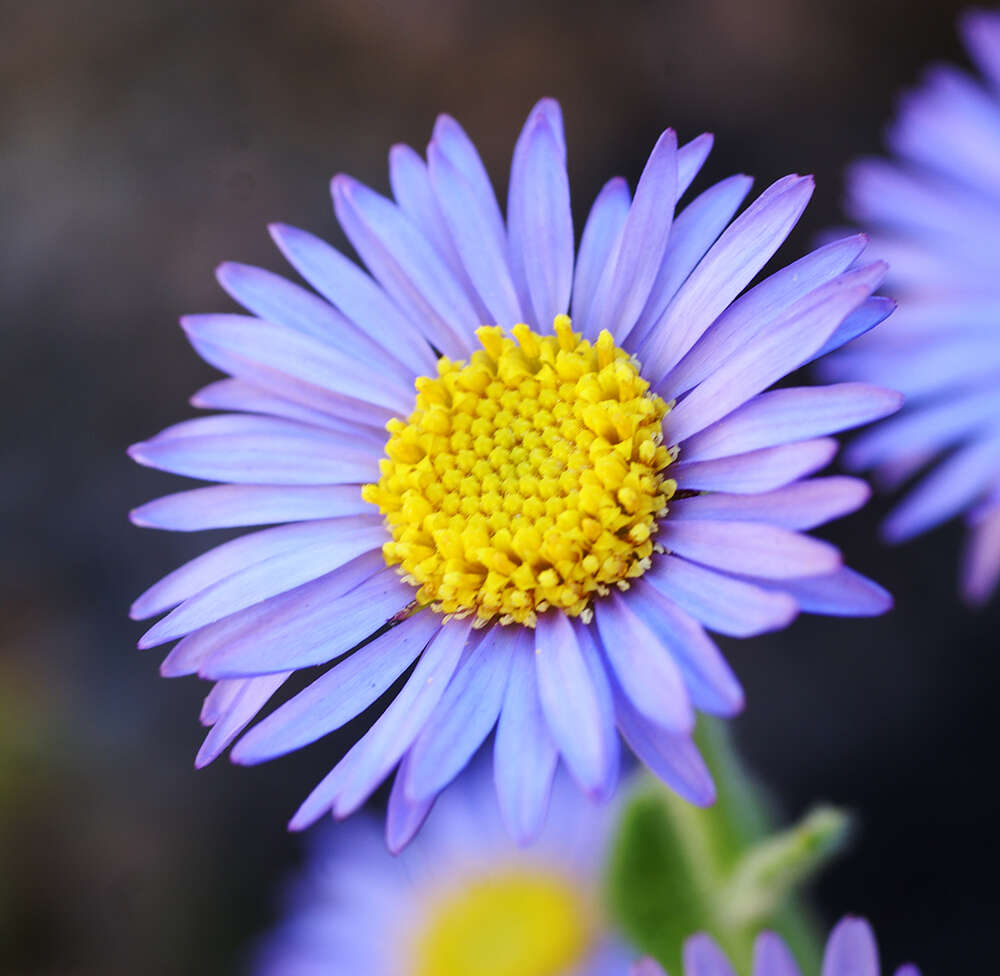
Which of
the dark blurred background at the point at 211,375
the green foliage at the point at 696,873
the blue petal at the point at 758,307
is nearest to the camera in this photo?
the blue petal at the point at 758,307

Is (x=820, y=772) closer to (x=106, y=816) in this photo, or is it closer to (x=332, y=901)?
(x=332, y=901)

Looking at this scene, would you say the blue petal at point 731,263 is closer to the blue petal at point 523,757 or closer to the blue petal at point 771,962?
the blue petal at point 523,757

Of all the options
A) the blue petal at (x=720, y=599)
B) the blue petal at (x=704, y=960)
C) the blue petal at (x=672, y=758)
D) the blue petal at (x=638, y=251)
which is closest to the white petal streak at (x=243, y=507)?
the blue petal at (x=638, y=251)

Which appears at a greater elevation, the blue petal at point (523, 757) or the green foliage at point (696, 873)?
the blue petal at point (523, 757)

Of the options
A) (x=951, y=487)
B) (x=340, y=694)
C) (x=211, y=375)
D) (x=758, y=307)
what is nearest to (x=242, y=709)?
(x=340, y=694)

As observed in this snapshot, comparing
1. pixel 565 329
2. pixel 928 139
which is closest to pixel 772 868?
pixel 565 329

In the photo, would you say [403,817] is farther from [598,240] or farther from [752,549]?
[598,240]
